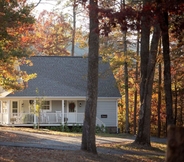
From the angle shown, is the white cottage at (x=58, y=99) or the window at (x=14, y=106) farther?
the window at (x=14, y=106)

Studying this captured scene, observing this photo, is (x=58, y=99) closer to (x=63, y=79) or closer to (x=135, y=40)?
(x=63, y=79)

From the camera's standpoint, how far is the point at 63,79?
43.4 metres

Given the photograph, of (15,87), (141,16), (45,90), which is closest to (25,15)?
(141,16)

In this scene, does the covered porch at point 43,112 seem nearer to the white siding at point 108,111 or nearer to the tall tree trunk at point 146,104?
the white siding at point 108,111

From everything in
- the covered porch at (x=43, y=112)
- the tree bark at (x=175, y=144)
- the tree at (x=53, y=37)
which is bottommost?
the tree bark at (x=175, y=144)

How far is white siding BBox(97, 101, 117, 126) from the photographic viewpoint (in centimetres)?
4188

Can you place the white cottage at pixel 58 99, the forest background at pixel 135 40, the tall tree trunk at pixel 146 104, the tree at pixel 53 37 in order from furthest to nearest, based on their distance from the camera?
the tree at pixel 53 37, the white cottage at pixel 58 99, the tall tree trunk at pixel 146 104, the forest background at pixel 135 40

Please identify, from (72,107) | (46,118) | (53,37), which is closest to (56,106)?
(72,107)

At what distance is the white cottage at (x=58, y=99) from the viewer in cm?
4059

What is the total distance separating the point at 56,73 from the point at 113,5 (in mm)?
28612

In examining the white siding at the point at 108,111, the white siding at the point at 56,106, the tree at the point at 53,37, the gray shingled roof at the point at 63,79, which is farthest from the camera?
the tree at the point at 53,37

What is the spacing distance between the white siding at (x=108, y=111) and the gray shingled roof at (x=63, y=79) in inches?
34.0

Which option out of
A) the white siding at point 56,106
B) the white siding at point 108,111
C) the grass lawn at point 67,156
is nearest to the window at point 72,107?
the white siding at point 56,106

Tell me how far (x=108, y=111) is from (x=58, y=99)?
4712 mm
